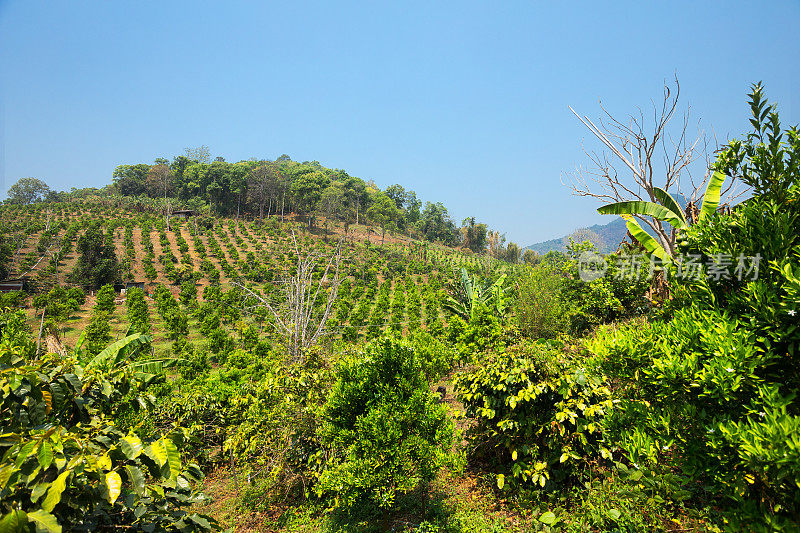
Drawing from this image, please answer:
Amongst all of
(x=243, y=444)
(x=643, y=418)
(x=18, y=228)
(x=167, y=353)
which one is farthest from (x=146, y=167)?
(x=643, y=418)

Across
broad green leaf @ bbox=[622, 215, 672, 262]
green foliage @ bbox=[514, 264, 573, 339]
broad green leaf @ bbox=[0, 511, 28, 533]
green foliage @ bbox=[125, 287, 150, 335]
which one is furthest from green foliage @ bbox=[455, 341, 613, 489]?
green foliage @ bbox=[125, 287, 150, 335]

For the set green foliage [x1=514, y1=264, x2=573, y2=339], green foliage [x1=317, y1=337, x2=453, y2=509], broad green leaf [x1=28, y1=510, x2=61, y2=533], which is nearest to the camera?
broad green leaf [x1=28, y1=510, x2=61, y2=533]

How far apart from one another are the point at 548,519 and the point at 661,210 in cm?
525

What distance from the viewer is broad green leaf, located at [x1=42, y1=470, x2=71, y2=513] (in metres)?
1.72

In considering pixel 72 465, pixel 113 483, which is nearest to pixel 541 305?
pixel 113 483

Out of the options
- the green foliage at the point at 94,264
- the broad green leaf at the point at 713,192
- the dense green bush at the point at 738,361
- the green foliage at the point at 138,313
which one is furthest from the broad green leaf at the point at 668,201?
the green foliage at the point at 94,264

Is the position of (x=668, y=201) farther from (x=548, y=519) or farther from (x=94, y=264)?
(x=94, y=264)

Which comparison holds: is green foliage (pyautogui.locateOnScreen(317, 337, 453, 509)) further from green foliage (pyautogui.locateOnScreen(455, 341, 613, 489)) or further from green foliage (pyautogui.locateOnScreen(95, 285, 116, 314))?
green foliage (pyautogui.locateOnScreen(95, 285, 116, 314))

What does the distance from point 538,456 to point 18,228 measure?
48134 millimetres

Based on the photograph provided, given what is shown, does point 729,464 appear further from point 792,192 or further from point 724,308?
point 792,192

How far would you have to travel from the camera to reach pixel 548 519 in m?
4.06

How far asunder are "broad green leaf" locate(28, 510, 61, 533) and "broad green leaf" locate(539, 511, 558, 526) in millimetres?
4172

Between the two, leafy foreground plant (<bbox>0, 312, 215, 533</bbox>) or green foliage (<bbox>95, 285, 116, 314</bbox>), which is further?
green foliage (<bbox>95, 285, 116, 314</bbox>)

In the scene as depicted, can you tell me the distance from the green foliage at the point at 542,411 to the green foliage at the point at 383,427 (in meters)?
0.99
